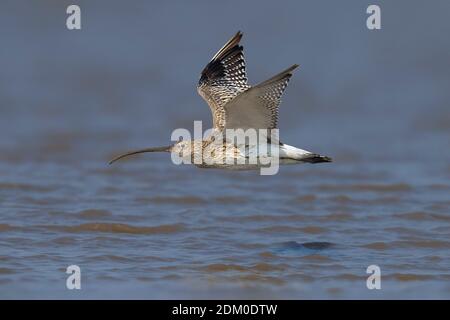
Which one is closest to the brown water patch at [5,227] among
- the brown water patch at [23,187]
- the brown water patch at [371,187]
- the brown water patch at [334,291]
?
the brown water patch at [23,187]

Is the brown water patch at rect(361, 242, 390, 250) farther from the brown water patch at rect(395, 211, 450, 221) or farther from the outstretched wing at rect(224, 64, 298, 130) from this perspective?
the outstretched wing at rect(224, 64, 298, 130)

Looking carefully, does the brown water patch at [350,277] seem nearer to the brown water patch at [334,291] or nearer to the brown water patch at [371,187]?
the brown water patch at [334,291]

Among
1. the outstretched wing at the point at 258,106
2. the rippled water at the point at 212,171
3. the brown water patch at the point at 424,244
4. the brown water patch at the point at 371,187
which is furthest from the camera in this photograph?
the brown water patch at the point at 371,187

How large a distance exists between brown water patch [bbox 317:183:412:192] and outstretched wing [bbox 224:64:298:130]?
3300 millimetres

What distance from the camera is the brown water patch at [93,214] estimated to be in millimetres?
10305

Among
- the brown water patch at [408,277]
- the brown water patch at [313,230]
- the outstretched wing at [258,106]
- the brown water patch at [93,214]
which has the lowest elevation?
the brown water patch at [408,277]

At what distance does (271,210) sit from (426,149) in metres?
3.39

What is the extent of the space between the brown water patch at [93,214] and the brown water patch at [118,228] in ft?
1.17

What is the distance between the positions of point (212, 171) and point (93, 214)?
239cm

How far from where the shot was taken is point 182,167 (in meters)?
12.6

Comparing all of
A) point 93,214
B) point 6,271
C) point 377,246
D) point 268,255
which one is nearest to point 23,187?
point 93,214

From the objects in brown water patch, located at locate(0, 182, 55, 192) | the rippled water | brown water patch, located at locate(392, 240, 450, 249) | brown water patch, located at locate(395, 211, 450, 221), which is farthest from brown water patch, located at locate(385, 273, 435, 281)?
brown water patch, located at locate(0, 182, 55, 192)

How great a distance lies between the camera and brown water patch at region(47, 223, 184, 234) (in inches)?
387

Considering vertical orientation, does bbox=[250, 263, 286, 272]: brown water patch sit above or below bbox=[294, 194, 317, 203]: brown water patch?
below
